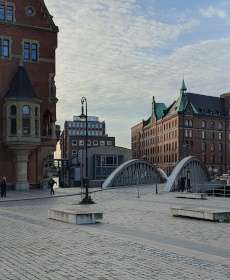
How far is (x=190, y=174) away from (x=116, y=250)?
145 feet

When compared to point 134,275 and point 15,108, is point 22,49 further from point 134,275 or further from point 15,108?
point 134,275

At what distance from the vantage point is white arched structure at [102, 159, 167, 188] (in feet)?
183

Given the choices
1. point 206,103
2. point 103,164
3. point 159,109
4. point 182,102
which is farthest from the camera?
point 159,109

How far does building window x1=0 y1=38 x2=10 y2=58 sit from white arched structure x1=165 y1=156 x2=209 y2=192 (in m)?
20.1

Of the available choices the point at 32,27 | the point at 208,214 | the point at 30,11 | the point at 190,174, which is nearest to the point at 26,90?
the point at 32,27

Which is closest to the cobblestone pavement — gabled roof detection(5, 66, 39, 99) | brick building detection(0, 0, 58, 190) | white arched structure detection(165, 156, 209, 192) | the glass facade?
white arched structure detection(165, 156, 209, 192)

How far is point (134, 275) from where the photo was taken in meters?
9.23

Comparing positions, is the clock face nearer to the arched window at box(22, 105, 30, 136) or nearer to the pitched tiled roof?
the arched window at box(22, 105, 30, 136)

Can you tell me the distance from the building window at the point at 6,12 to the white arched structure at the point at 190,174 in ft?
73.3

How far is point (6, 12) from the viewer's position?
50.6 meters

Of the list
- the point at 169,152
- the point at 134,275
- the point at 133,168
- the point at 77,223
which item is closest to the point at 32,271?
Answer: the point at 134,275

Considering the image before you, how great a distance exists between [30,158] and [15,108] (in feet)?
18.5

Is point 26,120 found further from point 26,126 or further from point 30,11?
point 30,11

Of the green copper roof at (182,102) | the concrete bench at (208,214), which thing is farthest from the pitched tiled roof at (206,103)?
the concrete bench at (208,214)
